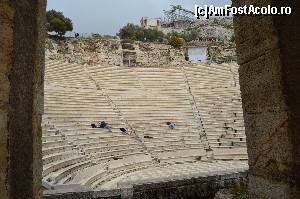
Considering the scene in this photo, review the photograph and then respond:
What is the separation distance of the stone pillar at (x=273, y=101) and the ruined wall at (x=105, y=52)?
80.4ft

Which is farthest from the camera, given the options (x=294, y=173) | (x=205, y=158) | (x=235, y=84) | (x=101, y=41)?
(x=101, y=41)

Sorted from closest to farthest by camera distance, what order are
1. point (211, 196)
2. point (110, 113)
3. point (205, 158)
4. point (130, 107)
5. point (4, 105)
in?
point (4, 105) → point (211, 196) → point (205, 158) → point (110, 113) → point (130, 107)

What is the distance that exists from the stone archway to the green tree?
3202 centimetres

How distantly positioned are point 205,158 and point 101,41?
17523mm

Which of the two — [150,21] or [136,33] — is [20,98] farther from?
[150,21]

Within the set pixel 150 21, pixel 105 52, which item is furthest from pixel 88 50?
pixel 150 21

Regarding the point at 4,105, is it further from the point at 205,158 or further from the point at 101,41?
the point at 101,41

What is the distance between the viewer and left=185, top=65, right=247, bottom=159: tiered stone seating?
19.1 meters

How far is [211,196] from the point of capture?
5.03 m

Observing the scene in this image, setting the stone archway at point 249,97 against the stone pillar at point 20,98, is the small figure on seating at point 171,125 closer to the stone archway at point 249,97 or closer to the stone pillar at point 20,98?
the stone archway at point 249,97

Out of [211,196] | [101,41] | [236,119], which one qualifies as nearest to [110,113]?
[236,119]

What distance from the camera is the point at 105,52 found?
31.1 metres

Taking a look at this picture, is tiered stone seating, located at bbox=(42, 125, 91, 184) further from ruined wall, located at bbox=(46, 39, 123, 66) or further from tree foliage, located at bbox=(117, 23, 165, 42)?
tree foliage, located at bbox=(117, 23, 165, 42)

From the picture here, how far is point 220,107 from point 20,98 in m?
21.2
